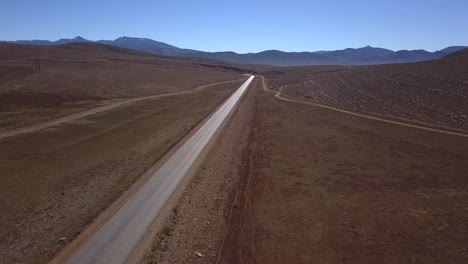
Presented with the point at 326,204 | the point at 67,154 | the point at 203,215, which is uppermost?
the point at 326,204

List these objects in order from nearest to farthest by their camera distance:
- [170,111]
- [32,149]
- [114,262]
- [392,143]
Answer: [114,262], [32,149], [392,143], [170,111]

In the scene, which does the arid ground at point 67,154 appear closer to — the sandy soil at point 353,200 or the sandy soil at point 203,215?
the sandy soil at point 203,215

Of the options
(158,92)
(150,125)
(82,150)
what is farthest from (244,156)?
(158,92)

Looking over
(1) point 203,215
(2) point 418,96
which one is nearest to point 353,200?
(1) point 203,215

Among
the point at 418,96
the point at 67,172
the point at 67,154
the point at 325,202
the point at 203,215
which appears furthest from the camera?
the point at 418,96

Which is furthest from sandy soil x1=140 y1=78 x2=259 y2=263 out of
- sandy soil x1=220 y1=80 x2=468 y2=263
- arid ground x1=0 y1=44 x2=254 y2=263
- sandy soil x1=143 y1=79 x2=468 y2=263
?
arid ground x1=0 y1=44 x2=254 y2=263

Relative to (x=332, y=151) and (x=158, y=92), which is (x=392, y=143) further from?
(x=158, y=92)

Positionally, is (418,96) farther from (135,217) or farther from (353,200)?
(135,217)

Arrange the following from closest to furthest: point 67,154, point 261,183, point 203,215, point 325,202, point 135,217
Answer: point 135,217 → point 203,215 → point 325,202 → point 261,183 → point 67,154
